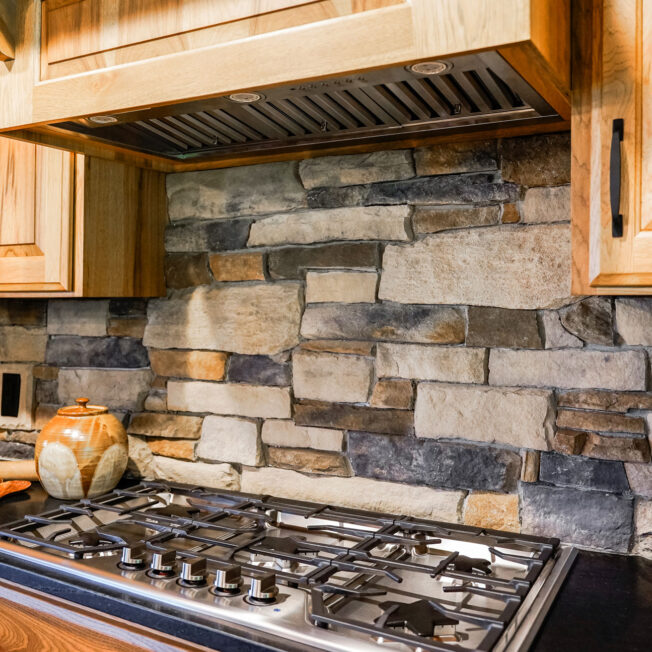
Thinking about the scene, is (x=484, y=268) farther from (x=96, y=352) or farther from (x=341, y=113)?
(x=96, y=352)

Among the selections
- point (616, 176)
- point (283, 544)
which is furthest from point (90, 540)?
point (616, 176)

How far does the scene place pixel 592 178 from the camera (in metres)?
1.19

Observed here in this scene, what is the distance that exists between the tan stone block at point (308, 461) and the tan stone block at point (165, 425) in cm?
25

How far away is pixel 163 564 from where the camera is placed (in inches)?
51.1

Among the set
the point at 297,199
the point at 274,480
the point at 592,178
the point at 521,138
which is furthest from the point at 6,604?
the point at 521,138

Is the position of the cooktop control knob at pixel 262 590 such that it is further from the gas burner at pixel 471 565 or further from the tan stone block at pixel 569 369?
the tan stone block at pixel 569 369

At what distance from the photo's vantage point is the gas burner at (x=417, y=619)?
3.65ft

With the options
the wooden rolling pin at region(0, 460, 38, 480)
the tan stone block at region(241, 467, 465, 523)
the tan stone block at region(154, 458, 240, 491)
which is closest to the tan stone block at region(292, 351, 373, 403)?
the tan stone block at region(241, 467, 465, 523)

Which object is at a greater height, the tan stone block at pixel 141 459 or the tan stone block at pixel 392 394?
the tan stone block at pixel 392 394

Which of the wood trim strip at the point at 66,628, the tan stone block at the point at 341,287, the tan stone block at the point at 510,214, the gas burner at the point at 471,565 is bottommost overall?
the wood trim strip at the point at 66,628

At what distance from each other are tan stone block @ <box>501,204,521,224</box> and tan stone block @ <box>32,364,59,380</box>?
1.50 metres

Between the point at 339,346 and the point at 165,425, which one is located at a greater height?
the point at 339,346

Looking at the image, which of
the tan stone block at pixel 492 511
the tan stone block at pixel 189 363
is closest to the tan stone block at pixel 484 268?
the tan stone block at pixel 492 511

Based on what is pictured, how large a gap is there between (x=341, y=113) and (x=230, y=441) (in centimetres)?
96
